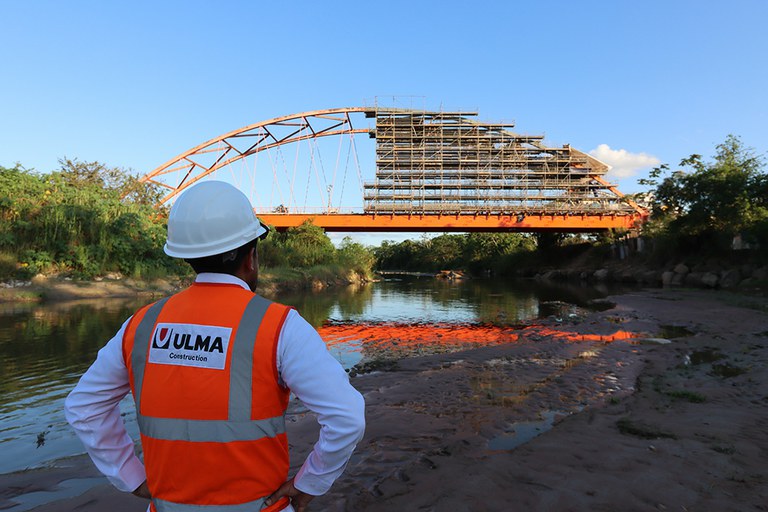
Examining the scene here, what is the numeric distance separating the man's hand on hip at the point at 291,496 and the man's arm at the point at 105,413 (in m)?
0.50

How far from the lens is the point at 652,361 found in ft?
Answer: 23.4

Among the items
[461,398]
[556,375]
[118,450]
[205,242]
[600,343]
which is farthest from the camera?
[600,343]

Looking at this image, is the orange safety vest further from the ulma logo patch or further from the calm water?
the calm water

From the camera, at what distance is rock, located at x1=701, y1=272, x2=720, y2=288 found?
24.5 meters

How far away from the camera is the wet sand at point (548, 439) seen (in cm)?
286

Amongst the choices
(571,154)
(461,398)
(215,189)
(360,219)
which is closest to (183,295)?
(215,189)

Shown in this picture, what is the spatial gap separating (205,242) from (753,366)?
27.0ft

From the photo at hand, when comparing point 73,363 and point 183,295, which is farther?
point 73,363

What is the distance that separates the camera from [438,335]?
11.3 meters

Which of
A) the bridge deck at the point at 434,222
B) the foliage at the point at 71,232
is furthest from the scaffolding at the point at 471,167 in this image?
the foliage at the point at 71,232

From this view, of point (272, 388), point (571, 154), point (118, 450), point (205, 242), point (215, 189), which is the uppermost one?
point (571, 154)

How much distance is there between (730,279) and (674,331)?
17679mm

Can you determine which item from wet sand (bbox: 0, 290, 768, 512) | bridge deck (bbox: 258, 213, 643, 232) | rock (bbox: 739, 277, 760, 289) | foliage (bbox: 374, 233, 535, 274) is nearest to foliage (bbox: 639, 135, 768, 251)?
rock (bbox: 739, 277, 760, 289)

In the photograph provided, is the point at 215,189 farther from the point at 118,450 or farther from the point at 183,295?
the point at 118,450
